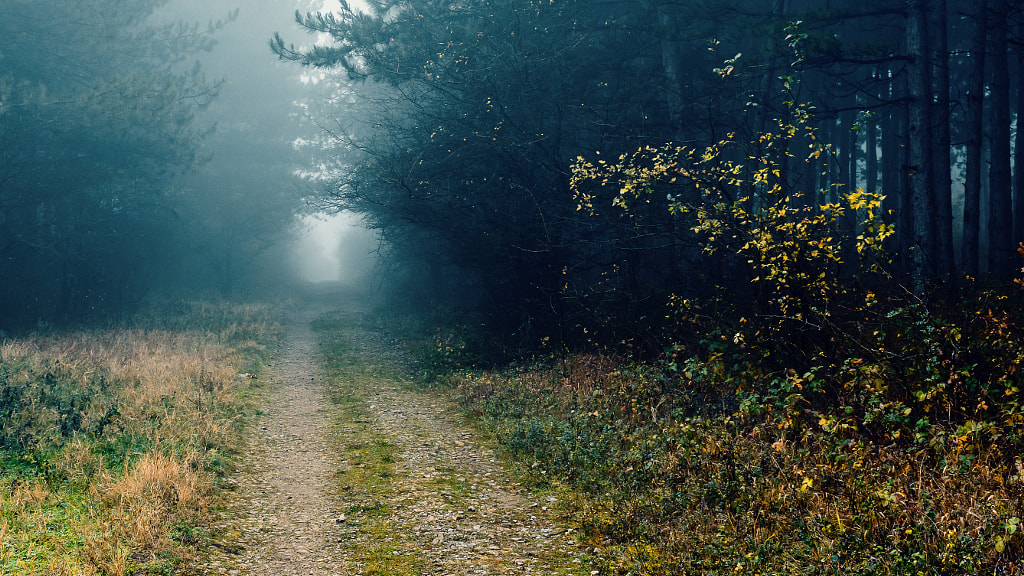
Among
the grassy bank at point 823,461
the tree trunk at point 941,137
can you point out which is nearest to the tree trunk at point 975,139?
the tree trunk at point 941,137

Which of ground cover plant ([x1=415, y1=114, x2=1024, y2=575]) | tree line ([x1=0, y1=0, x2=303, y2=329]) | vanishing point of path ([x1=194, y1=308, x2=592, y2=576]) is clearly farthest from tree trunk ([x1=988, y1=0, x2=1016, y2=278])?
tree line ([x1=0, y1=0, x2=303, y2=329])

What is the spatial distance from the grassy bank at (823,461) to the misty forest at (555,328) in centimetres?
4

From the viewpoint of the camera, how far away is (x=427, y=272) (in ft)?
95.7

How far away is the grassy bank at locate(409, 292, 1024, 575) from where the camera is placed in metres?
4.39

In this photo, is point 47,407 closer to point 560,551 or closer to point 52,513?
point 52,513

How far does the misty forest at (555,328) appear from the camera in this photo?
→ 5.36m

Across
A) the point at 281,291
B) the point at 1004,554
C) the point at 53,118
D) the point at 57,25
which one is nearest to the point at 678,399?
the point at 1004,554

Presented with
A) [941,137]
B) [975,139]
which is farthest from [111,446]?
[975,139]

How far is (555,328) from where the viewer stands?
14.0 metres

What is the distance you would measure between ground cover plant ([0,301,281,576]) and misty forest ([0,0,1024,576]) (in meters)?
0.06

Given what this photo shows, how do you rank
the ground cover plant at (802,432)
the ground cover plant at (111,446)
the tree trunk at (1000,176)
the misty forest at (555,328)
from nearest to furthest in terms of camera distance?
the ground cover plant at (802,432) → the ground cover plant at (111,446) → the misty forest at (555,328) → the tree trunk at (1000,176)

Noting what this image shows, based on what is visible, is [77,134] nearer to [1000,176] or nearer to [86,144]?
[86,144]

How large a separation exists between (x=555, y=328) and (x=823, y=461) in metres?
8.51

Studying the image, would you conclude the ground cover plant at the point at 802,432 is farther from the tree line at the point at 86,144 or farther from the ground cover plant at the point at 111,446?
the tree line at the point at 86,144
